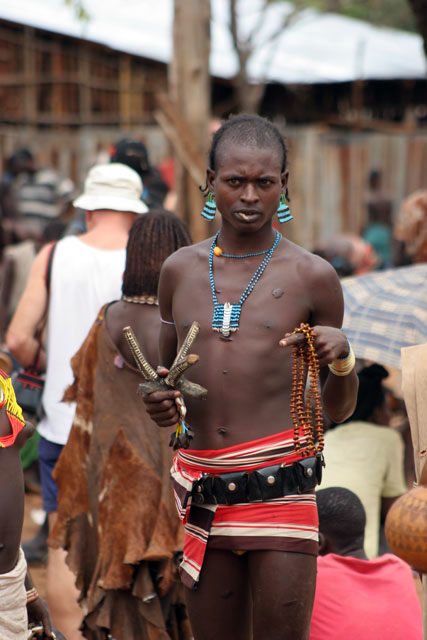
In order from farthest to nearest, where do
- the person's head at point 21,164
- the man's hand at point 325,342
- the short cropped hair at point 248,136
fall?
the person's head at point 21,164
the short cropped hair at point 248,136
the man's hand at point 325,342

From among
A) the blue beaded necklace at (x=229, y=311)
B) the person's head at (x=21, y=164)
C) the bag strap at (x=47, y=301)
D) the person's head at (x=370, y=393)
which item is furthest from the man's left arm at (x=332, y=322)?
the person's head at (x=21, y=164)

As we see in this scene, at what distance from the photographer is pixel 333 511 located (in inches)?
154

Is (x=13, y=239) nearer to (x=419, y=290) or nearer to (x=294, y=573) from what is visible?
(x=419, y=290)

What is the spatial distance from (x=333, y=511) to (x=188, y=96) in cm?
421

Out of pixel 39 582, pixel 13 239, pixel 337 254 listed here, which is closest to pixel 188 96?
pixel 13 239

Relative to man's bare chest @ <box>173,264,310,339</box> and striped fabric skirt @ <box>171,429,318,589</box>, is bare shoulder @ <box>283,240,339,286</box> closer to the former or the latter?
man's bare chest @ <box>173,264,310,339</box>

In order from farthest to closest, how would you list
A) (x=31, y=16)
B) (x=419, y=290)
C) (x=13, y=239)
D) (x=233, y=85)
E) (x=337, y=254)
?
(x=233, y=85), (x=31, y=16), (x=337, y=254), (x=13, y=239), (x=419, y=290)

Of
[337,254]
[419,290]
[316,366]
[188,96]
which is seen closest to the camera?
[316,366]

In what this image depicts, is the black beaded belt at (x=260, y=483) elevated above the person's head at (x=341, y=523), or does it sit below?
above

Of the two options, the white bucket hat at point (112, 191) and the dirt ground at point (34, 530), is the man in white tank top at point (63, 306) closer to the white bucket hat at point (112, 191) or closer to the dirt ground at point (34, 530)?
the white bucket hat at point (112, 191)

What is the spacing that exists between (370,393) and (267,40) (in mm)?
11854

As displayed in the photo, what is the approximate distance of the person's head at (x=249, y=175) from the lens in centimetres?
288

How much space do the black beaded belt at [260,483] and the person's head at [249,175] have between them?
756mm

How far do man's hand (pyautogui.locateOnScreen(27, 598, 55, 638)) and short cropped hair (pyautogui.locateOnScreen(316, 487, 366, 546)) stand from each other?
1.32 metres
